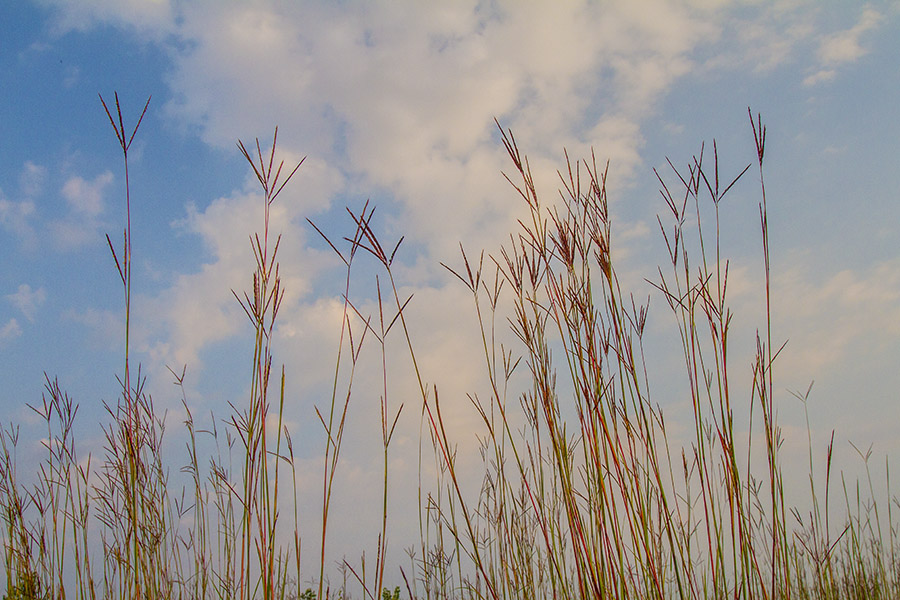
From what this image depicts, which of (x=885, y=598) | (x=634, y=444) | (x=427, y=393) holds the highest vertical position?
(x=427, y=393)

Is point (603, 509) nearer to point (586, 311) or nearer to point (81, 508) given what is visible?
point (586, 311)

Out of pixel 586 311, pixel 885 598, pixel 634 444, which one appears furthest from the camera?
pixel 885 598

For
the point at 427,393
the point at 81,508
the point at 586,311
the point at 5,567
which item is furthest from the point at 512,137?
the point at 5,567

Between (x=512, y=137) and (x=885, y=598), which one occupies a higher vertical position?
(x=512, y=137)

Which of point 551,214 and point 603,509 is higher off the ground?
point 551,214

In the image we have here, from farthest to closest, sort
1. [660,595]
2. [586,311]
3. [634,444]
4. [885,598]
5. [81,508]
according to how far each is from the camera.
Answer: [885,598]
[81,508]
[634,444]
[586,311]
[660,595]

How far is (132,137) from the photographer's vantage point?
4.81 ft

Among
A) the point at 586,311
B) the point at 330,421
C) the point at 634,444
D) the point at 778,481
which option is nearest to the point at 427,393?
the point at 330,421

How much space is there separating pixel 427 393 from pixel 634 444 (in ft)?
2.16

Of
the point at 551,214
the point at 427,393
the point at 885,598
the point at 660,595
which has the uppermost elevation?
Result: the point at 551,214

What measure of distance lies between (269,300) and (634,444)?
1.04m

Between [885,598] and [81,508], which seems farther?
[885,598]

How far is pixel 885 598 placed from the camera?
371 cm

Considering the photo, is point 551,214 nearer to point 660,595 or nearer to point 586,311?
point 586,311
